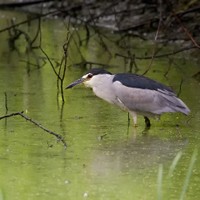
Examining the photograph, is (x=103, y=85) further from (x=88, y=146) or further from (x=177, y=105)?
(x=88, y=146)

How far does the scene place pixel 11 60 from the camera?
10.2 metres

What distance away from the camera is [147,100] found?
6906 mm

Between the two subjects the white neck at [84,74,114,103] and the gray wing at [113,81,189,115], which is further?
the white neck at [84,74,114,103]

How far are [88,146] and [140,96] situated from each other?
960 mm

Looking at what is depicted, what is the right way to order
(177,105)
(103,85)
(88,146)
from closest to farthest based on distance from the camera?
(88,146)
(177,105)
(103,85)

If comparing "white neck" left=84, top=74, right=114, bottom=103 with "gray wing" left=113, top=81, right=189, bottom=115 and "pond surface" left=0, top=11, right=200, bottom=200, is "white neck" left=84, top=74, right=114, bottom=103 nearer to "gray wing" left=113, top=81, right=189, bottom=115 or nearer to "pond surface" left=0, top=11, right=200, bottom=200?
"gray wing" left=113, top=81, right=189, bottom=115

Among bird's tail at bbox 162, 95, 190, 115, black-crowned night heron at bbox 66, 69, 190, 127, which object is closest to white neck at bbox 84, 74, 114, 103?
black-crowned night heron at bbox 66, 69, 190, 127

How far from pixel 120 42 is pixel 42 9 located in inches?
121

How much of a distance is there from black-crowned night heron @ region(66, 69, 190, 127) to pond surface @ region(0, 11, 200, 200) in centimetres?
13

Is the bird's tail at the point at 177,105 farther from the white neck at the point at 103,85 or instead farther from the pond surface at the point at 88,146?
the white neck at the point at 103,85

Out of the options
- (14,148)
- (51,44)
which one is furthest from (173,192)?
(51,44)

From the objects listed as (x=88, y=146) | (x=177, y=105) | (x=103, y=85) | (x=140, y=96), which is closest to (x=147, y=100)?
(x=140, y=96)

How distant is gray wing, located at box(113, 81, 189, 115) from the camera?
22.5ft

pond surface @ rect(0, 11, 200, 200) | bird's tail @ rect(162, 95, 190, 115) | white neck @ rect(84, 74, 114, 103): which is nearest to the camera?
pond surface @ rect(0, 11, 200, 200)
